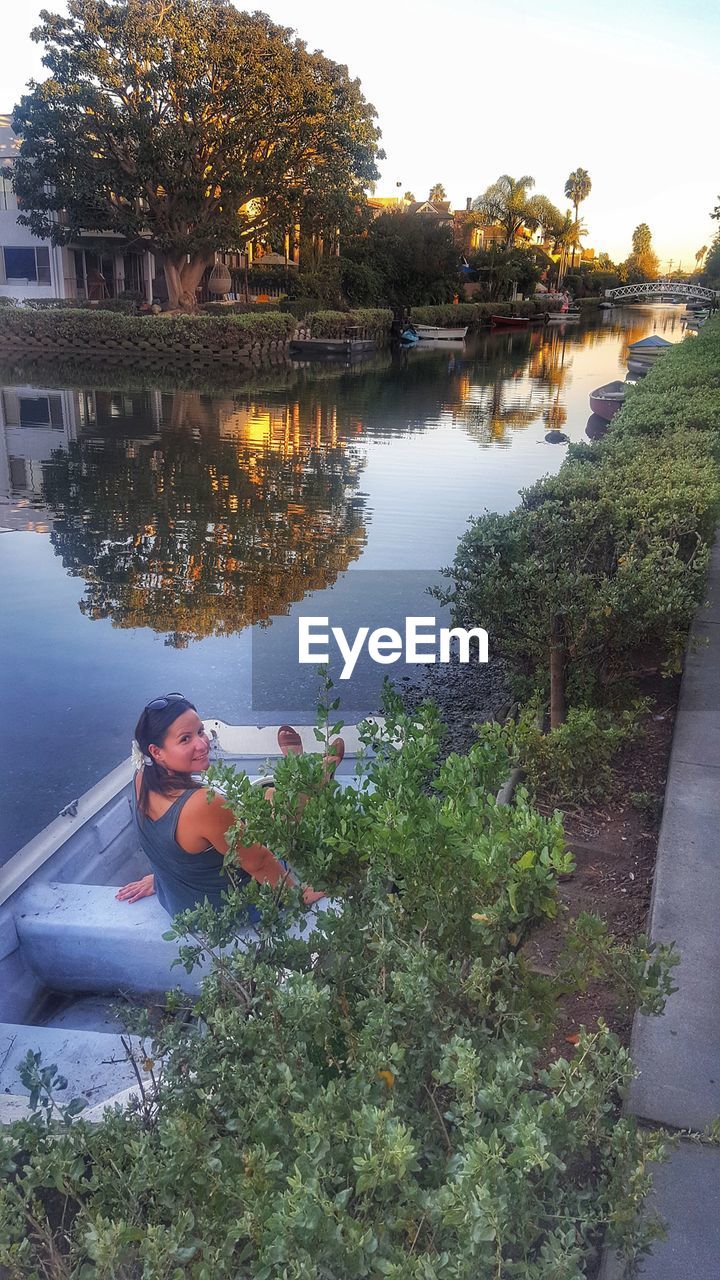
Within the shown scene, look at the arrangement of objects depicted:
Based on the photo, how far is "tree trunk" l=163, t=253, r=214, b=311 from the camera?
39750 mm

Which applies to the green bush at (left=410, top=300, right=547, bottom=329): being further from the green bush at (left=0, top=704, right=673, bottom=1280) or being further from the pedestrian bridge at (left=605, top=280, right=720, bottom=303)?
the green bush at (left=0, top=704, right=673, bottom=1280)

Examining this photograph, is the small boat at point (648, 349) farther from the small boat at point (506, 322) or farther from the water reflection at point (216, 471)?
the small boat at point (506, 322)

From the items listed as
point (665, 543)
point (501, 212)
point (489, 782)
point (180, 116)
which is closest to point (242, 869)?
point (489, 782)

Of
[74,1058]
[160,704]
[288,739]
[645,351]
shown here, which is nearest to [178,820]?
[160,704]

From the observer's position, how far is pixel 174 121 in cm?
3469

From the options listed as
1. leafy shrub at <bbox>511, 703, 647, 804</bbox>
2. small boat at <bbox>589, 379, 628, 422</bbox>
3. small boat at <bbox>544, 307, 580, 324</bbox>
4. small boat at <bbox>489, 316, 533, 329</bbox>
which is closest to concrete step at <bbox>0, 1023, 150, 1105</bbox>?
leafy shrub at <bbox>511, 703, 647, 804</bbox>

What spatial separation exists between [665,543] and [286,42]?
127 feet

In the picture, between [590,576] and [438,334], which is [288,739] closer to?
[590,576]

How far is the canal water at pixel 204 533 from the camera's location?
7504 mm

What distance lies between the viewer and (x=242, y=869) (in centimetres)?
367

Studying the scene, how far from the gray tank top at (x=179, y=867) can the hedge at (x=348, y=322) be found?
41.2 metres

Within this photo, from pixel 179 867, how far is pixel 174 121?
3711cm

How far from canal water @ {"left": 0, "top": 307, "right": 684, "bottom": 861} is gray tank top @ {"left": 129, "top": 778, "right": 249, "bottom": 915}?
186 centimetres

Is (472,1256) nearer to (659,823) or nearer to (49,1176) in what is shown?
(49,1176)
